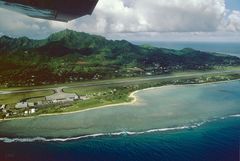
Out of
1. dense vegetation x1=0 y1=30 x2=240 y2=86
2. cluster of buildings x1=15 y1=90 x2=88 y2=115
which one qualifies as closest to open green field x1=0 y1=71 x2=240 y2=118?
cluster of buildings x1=15 y1=90 x2=88 y2=115

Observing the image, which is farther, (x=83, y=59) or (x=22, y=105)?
(x=83, y=59)

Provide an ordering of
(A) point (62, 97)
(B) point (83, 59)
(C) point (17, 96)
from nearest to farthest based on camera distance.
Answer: (C) point (17, 96)
(A) point (62, 97)
(B) point (83, 59)

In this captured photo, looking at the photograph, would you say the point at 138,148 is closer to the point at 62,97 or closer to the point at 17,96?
the point at 62,97

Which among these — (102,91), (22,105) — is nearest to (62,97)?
(22,105)

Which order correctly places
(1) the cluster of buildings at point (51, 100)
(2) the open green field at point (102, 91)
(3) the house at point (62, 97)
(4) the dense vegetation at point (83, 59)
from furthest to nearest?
(4) the dense vegetation at point (83, 59), (3) the house at point (62, 97), (2) the open green field at point (102, 91), (1) the cluster of buildings at point (51, 100)

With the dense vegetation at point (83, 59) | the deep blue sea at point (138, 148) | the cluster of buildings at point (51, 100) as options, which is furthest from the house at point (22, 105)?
the deep blue sea at point (138, 148)

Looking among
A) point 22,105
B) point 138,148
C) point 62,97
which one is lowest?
point 138,148

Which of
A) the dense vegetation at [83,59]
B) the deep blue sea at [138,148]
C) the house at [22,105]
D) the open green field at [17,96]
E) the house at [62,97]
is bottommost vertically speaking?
the deep blue sea at [138,148]

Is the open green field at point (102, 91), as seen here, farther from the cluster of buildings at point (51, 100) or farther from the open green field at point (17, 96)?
the cluster of buildings at point (51, 100)

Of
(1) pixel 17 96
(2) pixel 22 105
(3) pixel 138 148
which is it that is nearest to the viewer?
(3) pixel 138 148
